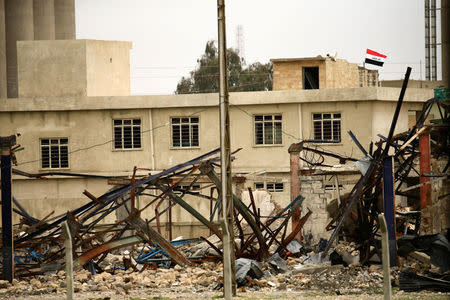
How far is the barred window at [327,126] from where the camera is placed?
31.9 metres

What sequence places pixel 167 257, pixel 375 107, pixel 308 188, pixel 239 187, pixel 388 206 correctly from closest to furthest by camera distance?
1. pixel 388 206
2. pixel 167 257
3. pixel 308 188
4. pixel 239 187
5. pixel 375 107

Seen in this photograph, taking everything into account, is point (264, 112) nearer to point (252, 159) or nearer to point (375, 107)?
point (252, 159)

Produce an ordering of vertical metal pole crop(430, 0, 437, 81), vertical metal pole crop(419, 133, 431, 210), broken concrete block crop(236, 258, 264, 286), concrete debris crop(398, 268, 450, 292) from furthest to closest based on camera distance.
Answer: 1. vertical metal pole crop(430, 0, 437, 81)
2. vertical metal pole crop(419, 133, 431, 210)
3. broken concrete block crop(236, 258, 264, 286)
4. concrete debris crop(398, 268, 450, 292)

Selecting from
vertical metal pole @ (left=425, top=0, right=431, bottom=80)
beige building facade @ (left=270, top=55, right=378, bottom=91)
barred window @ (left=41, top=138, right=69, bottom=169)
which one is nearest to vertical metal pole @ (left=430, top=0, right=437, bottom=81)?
vertical metal pole @ (left=425, top=0, right=431, bottom=80)

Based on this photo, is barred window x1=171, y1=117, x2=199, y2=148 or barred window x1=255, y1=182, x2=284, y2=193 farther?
barred window x1=171, y1=117, x2=199, y2=148

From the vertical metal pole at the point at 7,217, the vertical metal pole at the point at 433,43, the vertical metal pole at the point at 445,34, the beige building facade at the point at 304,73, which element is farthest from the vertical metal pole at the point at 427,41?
the vertical metal pole at the point at 7,217

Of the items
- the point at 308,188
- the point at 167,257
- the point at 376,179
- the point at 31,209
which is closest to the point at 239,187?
the point at 308,188

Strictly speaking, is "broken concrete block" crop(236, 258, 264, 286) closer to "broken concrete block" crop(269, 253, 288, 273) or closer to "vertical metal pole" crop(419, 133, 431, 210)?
"broken concrete block" crop(269, 253, 288, 273)

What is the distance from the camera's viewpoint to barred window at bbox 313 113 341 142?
105ft

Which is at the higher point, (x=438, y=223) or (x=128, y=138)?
(x=128, y=138)

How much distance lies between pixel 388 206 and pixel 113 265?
24.9ft

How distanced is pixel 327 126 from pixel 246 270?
16322 millimetres

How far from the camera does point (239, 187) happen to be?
26031mm

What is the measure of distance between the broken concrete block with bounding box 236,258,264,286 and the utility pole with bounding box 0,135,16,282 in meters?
5.39
